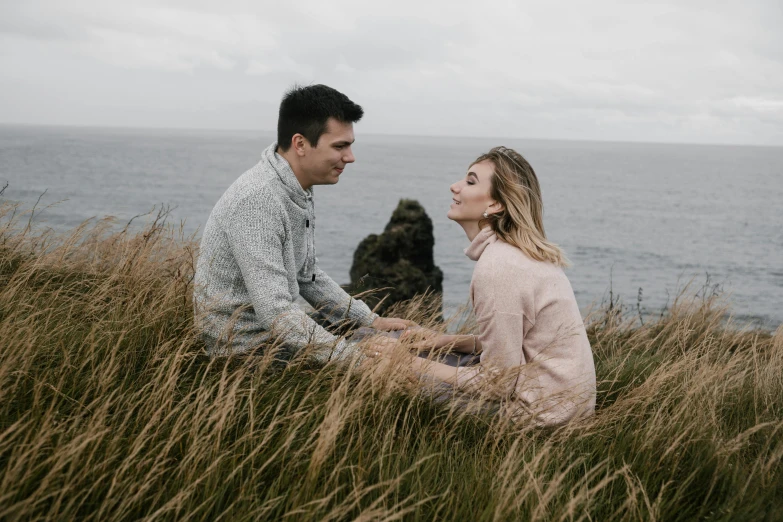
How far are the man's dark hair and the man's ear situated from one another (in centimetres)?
3

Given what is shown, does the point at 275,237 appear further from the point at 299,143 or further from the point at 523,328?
the point at 523,328

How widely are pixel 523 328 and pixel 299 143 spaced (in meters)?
1.99

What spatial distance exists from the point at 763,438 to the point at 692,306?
3.73 m

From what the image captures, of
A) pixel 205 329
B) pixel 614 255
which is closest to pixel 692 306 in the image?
pixel 205 329

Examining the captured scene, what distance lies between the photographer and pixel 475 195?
433 centimetres

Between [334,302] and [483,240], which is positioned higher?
[483,240]

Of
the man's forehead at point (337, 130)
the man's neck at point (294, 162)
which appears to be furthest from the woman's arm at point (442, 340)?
the man's forehead at point (337, 130)

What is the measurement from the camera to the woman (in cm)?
371

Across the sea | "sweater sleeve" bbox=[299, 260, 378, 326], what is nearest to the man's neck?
"sweater sleeve" bbox=[299, 260, 378, 326]

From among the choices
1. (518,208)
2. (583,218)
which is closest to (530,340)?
(518,208)

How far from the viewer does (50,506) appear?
2.44m

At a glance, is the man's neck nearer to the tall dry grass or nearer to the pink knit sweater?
the tall dry grass

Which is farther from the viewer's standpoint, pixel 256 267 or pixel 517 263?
pixel 256 267

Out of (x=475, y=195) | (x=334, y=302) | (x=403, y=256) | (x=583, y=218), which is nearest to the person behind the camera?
(x=475, y=195)
